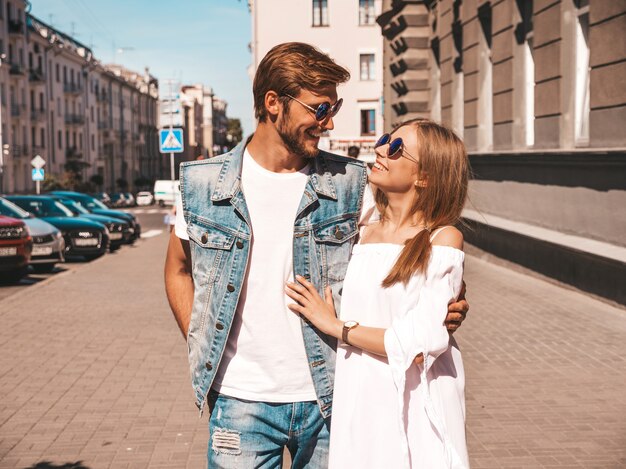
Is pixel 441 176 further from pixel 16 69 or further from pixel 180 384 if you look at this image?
pixel 16 69

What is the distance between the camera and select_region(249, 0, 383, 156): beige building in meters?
54.2

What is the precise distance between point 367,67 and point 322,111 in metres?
54.4

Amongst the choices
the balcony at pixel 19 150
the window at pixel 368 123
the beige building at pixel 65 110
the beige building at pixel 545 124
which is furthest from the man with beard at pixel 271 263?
the balcony at pixel 19 150

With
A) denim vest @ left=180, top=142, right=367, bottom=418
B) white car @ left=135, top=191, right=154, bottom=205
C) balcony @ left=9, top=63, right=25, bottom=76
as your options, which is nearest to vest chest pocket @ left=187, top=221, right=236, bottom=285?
denim vest @ left=180, top=142, right=367, bottom=418

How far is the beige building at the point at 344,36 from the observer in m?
54.2

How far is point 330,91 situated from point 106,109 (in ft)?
312

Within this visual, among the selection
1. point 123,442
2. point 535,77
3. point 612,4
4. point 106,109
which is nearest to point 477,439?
point 123,442

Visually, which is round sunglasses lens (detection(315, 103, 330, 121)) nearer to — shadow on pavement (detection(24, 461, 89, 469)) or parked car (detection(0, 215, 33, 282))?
shadow on pavement (detection(24, 461, 89, 469))

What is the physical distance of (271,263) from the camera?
3037 millimetres

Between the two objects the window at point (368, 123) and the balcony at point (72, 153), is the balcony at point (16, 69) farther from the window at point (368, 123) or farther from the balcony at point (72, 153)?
the window at point (368, 123)

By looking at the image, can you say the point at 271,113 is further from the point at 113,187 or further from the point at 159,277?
the point at 113,187

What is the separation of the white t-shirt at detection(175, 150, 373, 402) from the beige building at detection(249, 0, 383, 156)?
51016 mm

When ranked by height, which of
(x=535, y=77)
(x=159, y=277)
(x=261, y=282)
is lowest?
(x=159, y=277)

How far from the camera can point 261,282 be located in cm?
303
